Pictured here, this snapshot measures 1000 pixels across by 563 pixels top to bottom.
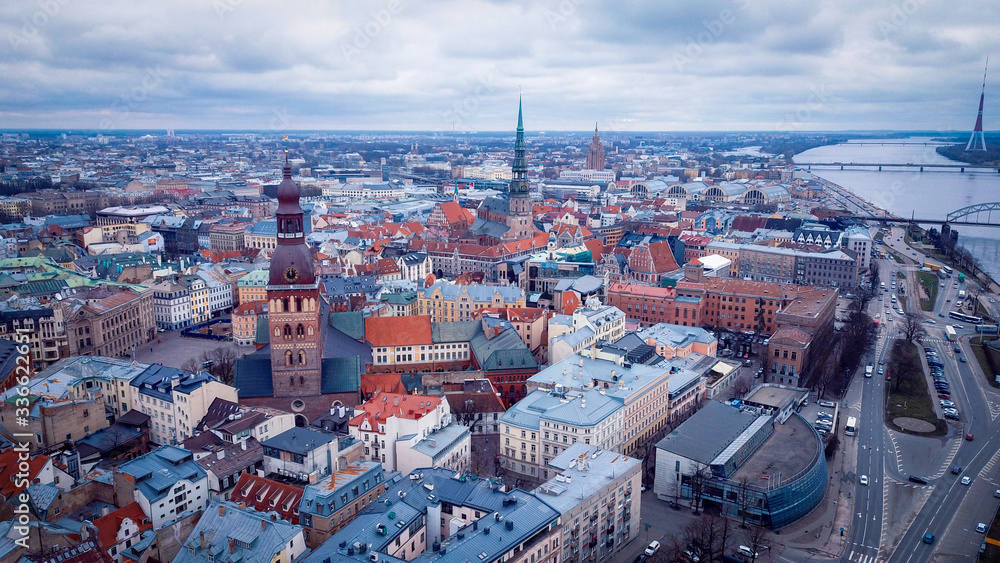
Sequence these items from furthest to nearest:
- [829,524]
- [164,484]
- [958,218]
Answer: [958,218], [829,524], [164,484]

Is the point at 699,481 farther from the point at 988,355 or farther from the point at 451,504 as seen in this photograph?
the point at 988,355

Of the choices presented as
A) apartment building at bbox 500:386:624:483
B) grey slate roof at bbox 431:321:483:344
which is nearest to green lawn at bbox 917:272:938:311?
grey slate roof at bbox 431:321:483:344

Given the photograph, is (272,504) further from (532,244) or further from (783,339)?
(532,244)

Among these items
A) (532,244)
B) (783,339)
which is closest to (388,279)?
(532,244)

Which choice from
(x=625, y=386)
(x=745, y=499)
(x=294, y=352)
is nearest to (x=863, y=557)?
(x=745, y=499)

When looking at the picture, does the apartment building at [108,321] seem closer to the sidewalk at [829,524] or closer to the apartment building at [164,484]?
the apartment building at [164,484]

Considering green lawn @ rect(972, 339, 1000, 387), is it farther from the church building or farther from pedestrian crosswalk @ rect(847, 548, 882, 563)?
the church building

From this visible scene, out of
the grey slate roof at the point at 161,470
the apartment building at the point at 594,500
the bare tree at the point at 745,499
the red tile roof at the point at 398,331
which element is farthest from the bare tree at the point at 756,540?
the red tile roof at the point at 398,331
